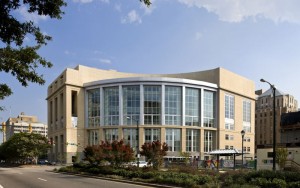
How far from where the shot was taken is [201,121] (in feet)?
302

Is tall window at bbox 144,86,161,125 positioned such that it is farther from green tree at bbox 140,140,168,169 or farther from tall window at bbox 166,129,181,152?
green tree at bbox 140,140,168,169

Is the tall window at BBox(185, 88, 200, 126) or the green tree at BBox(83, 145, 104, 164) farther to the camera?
the tall window at BBox(185, 88, 200, 126)

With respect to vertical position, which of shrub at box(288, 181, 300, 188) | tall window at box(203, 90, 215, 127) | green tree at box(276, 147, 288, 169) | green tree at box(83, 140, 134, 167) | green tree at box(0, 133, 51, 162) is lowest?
green tree at box(0, 133, 51, 162)

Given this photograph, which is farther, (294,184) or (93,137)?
(93,137)

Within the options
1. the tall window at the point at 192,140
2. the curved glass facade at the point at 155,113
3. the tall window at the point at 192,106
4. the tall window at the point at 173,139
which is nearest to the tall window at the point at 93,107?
the curved glass facade at the point at 155,113

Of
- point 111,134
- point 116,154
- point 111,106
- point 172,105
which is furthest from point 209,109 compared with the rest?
point 116,154

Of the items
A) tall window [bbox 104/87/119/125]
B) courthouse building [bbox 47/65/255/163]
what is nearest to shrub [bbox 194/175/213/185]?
courthouse building [bbox 47/65/255/163]

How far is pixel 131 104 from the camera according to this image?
89.7 meters

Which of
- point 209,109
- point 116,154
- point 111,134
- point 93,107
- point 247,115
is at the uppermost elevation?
point 93,107

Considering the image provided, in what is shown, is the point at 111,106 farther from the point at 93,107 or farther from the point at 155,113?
the point at 155,113

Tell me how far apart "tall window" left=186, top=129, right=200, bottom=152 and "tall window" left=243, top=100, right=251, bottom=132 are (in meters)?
21.1

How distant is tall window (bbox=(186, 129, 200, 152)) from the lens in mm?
90188

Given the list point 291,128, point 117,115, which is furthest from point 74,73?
A: point 291,128

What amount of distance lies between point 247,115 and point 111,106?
40.6 m
